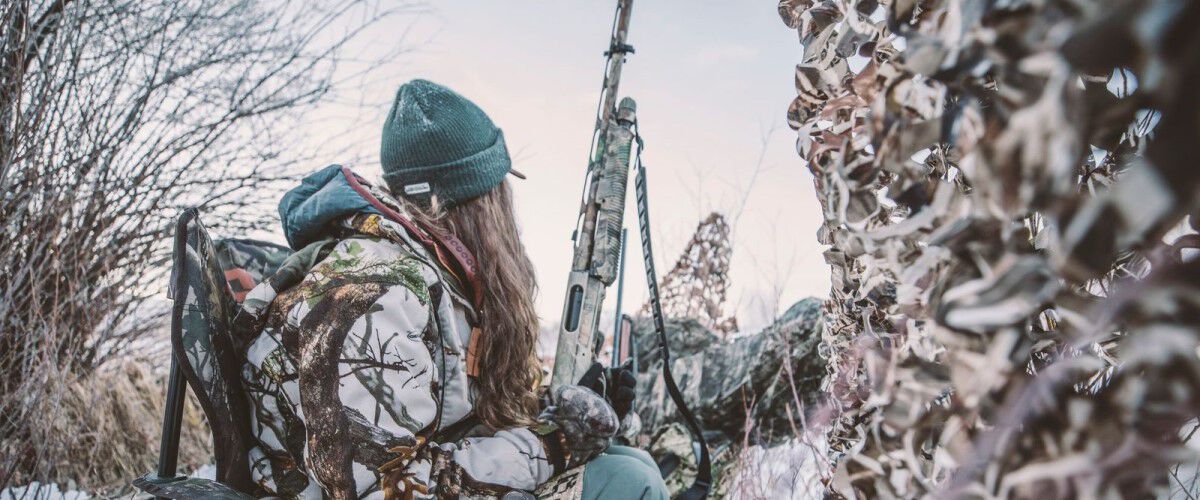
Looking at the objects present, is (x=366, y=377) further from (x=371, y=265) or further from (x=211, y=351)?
(x=211, y=351)

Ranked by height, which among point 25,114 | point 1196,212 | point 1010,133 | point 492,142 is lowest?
point 1196,212

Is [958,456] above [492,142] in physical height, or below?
below

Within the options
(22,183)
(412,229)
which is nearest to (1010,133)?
(412,229)

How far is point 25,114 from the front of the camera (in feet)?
8.37

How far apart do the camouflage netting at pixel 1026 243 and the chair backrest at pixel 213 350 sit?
4.43 feet

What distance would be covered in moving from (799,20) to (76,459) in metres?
4.15

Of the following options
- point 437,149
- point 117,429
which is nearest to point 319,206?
point 437,149

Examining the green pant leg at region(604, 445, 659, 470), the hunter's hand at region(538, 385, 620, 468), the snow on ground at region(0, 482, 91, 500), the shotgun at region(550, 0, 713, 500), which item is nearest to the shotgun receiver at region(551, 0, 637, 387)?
the shotgun at region(550, 0, 713, 500)

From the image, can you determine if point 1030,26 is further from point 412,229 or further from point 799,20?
point 412,229

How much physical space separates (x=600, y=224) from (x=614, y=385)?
29.4 inches

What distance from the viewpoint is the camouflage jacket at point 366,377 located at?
140 centimetres

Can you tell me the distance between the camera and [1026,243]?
48 cm

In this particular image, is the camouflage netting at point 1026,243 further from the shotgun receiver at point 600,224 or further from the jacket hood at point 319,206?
the shotgun receiver at point 600,224

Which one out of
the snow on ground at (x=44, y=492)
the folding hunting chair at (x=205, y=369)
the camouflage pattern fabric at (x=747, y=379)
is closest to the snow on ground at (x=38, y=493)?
the snow on ground at (x=44, y=492)
